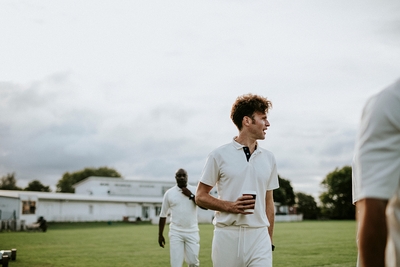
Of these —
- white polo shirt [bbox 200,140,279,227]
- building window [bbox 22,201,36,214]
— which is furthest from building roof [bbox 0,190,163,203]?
white polo shirt [bbox 200,140,279,227]

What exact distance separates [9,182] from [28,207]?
83535 mm

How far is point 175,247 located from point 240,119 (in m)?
4.91

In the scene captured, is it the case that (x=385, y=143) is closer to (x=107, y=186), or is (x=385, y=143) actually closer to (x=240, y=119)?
(x=240, y=119)

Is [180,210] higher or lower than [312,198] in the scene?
higher

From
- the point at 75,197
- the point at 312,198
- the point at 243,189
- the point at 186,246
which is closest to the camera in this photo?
the point at 243,189

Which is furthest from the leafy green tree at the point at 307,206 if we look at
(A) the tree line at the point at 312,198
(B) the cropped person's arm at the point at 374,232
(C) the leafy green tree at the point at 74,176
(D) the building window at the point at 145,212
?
(B) the cropped person's arm at the point at 374,232

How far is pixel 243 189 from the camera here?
5.28 metres

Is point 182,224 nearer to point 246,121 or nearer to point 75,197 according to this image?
point 246,121

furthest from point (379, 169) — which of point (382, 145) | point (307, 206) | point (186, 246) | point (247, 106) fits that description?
point (307, 206)

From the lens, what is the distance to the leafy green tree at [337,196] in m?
106

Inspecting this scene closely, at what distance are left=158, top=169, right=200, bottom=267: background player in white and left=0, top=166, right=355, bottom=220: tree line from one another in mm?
99475

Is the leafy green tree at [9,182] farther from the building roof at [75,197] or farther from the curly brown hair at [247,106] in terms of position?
the curly brown hair at [247,106]

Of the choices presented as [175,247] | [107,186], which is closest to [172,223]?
[175,247]

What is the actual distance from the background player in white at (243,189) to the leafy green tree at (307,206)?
111784 mm
